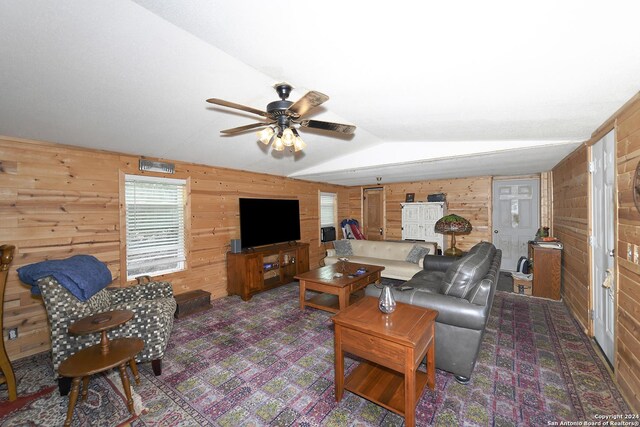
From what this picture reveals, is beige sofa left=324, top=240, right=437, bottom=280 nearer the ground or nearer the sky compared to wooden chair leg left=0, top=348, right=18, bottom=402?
nearer the sky

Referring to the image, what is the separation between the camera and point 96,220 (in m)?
3.28

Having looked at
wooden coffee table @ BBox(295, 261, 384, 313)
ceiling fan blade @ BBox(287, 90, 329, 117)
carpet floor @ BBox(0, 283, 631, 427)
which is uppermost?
ceiling fan blade @ BBox(287, 90, 329, 117)

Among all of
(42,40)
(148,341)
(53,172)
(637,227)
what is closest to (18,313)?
(53,172)

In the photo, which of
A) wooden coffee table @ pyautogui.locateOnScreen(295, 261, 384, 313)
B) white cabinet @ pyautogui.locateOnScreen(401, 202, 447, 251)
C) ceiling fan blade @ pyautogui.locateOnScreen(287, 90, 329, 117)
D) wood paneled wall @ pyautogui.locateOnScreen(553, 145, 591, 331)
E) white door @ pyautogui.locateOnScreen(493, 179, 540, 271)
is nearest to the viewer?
ceiling fan blade @ pyautogui.locateOnScreen(287, 90, 329, 117)

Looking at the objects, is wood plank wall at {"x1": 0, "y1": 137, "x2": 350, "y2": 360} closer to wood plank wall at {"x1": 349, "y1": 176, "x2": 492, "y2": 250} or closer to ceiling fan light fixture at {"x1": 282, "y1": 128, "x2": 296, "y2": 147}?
ceiling fan light fixture at {"x1": 282, "y1": 128, "x2": 296, "y2": 147}

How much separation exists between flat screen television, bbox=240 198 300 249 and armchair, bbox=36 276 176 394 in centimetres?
206

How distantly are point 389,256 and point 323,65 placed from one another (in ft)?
14.8

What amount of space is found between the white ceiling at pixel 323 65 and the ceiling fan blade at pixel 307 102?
254 mm

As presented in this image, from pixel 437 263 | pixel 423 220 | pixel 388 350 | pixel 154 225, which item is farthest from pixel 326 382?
pixel 423 220

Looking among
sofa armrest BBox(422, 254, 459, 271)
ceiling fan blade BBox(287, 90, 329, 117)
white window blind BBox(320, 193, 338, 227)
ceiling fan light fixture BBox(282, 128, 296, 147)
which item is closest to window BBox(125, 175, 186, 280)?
ceiling fan light fixture BBox(282, 128, 296, 147)

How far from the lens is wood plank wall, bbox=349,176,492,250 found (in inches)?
237

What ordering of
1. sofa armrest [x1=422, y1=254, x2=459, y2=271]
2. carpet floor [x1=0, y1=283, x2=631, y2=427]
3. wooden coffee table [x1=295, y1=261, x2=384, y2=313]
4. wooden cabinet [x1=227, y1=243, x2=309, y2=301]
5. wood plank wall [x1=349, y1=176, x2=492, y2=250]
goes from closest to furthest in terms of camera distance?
carpet floor [x1=0, y1=283, x2=631, y2=427]
wooden coffee table [x1=295, y1=261, x2=384, y2=313]
sofa armrest [x1=422, y1=254, x2=459, y2=271]
wooden cabinet [x1=227, y1=243, x2=309, y2=301]
wood plank wall [x1=349, y1=176, x2=492, y2=250]

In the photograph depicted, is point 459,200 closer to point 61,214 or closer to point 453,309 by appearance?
point 453,309

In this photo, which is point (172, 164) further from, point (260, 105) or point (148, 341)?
point (148, 341)
